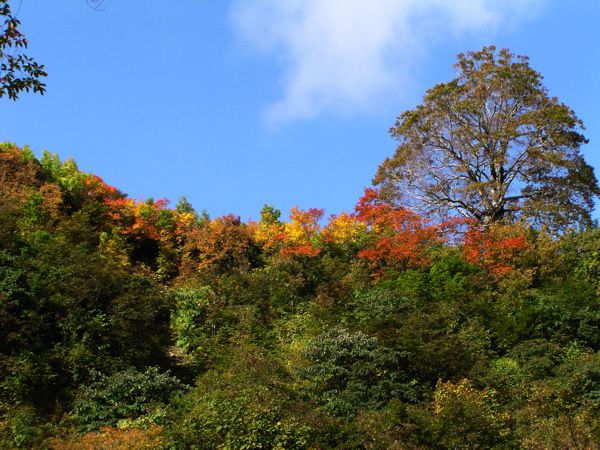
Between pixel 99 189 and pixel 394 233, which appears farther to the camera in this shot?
pixel 99 189

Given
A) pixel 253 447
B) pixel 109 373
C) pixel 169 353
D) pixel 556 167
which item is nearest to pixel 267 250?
pixel 169 353

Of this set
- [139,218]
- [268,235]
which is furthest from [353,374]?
[139,218]

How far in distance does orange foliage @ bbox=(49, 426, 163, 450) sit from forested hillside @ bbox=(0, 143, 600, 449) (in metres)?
0.08

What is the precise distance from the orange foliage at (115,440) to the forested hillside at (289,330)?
0.25 ft

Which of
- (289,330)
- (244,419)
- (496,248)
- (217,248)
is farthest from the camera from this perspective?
(217,248)

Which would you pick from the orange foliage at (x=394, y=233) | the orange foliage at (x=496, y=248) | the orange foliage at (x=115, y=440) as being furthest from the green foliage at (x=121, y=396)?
the orange foliage at (x=496, y=248)

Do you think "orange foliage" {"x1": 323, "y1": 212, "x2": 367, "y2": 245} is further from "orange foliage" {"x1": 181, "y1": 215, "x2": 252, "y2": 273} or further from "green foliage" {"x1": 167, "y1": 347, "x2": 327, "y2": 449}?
"green foliage" {"x1": 167, "y1": 347, "x2": 327, "y2": 449}

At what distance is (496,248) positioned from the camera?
2089cm

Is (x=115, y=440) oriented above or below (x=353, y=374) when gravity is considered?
below

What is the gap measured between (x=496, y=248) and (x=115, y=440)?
13.6m

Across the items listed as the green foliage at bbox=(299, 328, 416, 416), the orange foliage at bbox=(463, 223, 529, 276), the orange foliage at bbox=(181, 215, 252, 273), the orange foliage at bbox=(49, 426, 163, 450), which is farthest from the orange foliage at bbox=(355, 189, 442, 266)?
the orange foliage at bbox=(49, 426, 163, 450)

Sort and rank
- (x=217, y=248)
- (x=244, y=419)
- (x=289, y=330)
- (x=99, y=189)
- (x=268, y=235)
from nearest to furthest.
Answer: (x=244, y=419)
(x=289, y=330)
(x=217, y=248)
(x=268, y=235)
(x=99, y=189)

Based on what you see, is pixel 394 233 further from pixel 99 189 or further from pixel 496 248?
pixel 99 189

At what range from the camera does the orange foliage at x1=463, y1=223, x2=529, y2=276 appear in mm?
20625
